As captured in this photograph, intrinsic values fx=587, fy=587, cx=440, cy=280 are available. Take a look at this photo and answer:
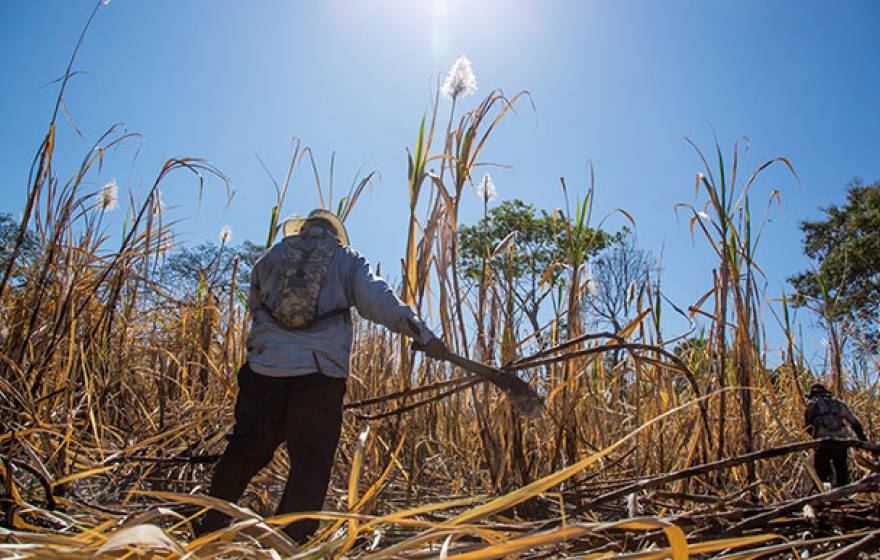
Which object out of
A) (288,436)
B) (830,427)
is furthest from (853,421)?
(288,436)

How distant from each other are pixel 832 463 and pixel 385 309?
1.95m

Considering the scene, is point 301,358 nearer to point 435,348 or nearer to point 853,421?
point 435,348

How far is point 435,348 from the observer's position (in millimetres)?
1885

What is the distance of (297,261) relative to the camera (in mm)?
2270

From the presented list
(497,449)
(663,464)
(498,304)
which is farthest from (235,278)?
(663,464)

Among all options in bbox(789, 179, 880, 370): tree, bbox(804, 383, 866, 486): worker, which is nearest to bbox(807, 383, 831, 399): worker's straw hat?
bbox(804, 383, 866, 486): worker

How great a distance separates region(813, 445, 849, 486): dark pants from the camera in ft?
7.64

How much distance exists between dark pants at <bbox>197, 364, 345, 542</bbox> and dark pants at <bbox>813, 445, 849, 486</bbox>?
1.97 m

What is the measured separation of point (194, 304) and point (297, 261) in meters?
1.37

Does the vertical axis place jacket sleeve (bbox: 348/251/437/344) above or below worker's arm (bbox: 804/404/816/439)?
above

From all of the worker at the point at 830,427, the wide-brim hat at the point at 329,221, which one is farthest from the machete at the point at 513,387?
the worker at the point at 830,427

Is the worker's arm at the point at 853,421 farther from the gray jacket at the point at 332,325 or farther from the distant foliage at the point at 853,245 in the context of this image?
the distant foliage at the point at 853,245

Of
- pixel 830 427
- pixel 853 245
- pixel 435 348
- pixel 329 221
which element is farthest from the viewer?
pixel 853 245

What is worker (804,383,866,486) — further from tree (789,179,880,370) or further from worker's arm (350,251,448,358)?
tree (789,179,880,370)
